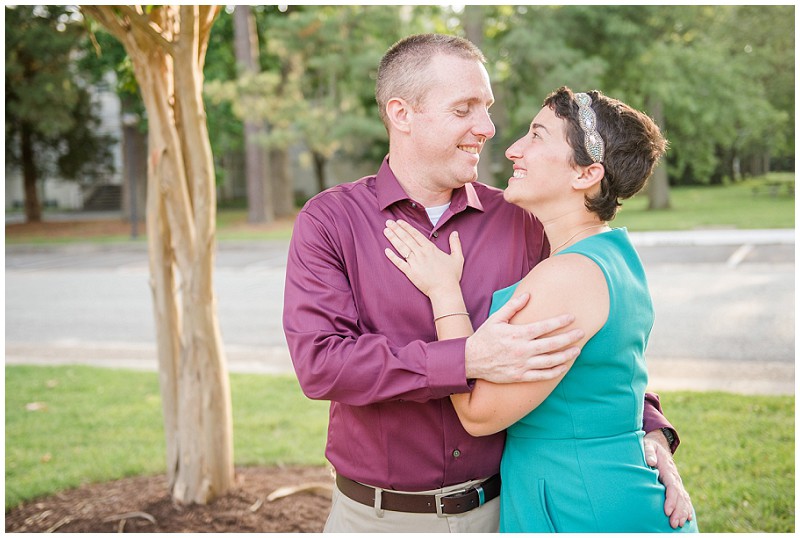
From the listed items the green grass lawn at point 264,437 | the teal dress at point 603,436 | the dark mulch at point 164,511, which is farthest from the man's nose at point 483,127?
the green grass lawn at point 264,437

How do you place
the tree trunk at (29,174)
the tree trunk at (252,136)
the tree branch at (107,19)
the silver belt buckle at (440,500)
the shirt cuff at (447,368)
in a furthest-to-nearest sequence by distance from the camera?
the tree trunk at (29,174) < the tree trunk at (252,136) < the tree branch at (107,19) < the silver belt buckle at (440,500) < the shirt cuff at (447,368)

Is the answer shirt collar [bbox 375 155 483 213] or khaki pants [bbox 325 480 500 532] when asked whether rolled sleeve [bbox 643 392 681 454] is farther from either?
shirt collar [bbox 375 155 483 213]

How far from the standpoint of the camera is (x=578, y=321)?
1960 mm

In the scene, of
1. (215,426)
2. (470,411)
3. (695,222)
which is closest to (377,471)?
(470,411)

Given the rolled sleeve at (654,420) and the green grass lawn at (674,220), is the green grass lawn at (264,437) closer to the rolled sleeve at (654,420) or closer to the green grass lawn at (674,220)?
the rolled sleeve at (654,420)

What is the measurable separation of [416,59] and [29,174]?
29.8m

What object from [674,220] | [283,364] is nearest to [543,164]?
[283,364]

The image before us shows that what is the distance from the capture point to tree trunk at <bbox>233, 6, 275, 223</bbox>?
22.8m

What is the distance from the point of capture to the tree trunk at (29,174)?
28484mm

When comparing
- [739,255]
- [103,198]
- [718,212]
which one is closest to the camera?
[739,255]

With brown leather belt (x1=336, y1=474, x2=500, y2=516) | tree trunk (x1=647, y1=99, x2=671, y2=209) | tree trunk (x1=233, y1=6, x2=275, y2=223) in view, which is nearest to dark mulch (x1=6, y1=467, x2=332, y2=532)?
brown leather belt (x1=336, y1=474, x2=500, y2=516)

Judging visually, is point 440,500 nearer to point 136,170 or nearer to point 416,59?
point 416,59

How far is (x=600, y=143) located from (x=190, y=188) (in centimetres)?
254

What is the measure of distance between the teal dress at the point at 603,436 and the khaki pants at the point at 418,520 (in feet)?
0.72
